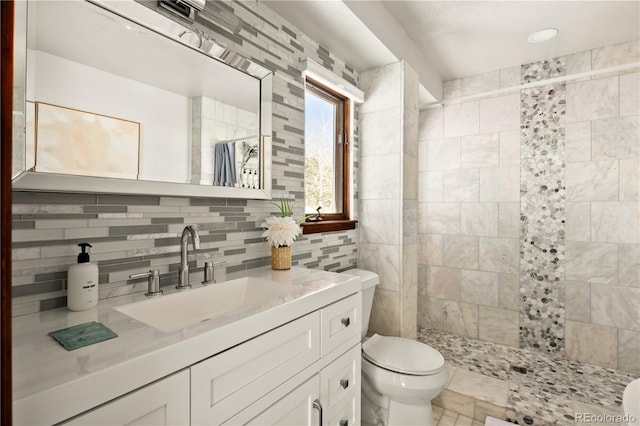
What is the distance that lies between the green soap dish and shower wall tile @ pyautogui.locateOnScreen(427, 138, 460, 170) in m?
2.90

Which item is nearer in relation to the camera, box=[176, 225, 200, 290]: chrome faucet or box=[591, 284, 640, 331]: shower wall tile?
box=[176, 225, 200, 290]: chrome faucet

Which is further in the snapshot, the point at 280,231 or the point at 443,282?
the point at 443,282

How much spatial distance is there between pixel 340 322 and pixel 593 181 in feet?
7.74

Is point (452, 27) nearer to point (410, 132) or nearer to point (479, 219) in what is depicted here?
point (410, 132)

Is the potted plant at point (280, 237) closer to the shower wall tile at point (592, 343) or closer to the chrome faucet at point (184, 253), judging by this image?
the chrome faucet at point (184, 253)

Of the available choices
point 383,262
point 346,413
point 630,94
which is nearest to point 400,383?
point 346,413

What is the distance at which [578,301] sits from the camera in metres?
2.49

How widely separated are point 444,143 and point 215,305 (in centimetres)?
258

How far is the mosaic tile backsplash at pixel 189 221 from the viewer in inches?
36.5

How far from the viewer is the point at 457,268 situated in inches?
118

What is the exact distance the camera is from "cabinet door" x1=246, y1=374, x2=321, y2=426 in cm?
95

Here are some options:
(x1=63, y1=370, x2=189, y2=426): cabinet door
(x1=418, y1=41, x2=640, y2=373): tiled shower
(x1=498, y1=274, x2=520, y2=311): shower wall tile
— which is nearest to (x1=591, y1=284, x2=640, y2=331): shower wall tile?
(x1=418, y1=41, x2=640, y2=373): tiled shower

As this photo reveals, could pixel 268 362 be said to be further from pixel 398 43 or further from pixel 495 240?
pixel 495 240

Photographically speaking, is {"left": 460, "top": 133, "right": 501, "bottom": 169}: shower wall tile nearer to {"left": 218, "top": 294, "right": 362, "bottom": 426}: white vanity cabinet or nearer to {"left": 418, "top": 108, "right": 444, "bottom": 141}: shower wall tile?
{"left": 418, "top": 108, "right": 444, "bottom": 141}: shower wall tile
